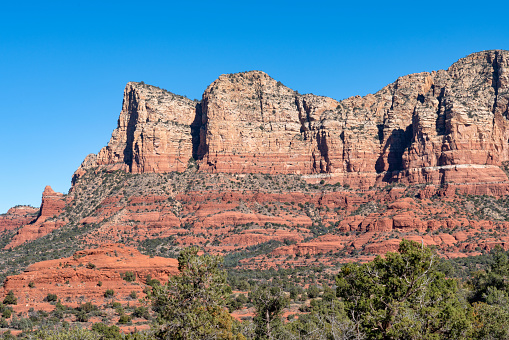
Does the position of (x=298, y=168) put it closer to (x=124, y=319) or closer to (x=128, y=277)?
(x=128, y=277)

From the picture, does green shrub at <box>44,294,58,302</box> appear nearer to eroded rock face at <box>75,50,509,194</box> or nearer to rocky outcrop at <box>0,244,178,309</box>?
rocky outcrop at <box>0,244,178,309</box>

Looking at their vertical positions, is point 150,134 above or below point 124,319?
above

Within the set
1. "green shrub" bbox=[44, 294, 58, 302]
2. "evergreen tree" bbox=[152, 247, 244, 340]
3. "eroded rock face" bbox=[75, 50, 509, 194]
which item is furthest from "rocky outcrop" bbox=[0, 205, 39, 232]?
"evergreen tree" bbox=[152, 247, 244, 340]

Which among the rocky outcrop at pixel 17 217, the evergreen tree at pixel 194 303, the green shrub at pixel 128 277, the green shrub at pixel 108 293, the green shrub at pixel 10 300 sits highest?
the evergreen tree at pixel 194 303

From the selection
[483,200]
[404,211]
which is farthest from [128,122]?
[483,200]

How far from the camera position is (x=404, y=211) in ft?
381

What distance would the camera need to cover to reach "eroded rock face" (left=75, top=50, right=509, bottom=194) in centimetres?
13375

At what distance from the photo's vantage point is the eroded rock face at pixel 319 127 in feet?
439

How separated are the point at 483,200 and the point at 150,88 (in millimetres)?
87288

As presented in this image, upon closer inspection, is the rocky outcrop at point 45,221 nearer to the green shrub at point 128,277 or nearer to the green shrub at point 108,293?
the green shrub at point 128,277

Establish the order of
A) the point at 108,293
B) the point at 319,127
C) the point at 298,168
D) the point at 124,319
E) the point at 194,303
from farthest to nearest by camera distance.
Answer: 1. the point at 319,127
2. the point at 298,168
3. the point at 108,293
4. the point at 124,319
5. the point at 194,303

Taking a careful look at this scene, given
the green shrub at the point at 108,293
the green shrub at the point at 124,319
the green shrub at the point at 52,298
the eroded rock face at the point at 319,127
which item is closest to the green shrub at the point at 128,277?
the green shrub at the point at 108,293

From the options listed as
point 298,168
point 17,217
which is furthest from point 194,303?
point 17,217

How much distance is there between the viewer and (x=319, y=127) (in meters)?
153
